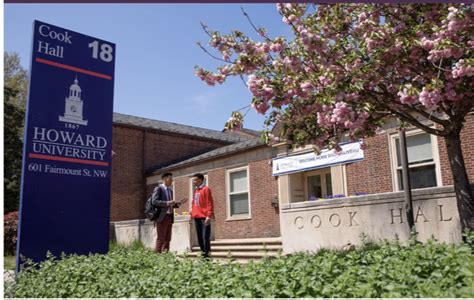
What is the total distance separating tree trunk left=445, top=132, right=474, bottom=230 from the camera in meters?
5.64

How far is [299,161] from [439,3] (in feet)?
29.2

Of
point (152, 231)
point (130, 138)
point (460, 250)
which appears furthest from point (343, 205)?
point (130, 138)

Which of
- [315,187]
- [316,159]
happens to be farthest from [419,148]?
[315,187]

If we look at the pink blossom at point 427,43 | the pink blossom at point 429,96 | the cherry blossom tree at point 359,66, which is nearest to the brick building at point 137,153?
the cherry blossom tree at point 359,66

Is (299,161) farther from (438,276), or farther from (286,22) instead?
(438,276)

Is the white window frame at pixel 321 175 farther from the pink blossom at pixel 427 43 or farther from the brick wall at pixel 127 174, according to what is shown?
the pink blossom at pixel 427 43

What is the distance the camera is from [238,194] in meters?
16.0

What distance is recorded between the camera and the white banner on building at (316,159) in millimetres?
12156

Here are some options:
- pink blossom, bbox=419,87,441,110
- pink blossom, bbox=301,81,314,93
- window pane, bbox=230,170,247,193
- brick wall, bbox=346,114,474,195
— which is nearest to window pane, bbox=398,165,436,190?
brick wall, bbox=346,114,474,195

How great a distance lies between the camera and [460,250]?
10.8 ft

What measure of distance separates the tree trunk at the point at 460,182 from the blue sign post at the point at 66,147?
5.39m

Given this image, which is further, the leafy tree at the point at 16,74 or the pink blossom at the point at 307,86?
the leafy tree at the point at 16,74

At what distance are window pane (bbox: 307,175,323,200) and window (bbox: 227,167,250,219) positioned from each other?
2236 mm

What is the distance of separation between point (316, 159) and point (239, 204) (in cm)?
377
